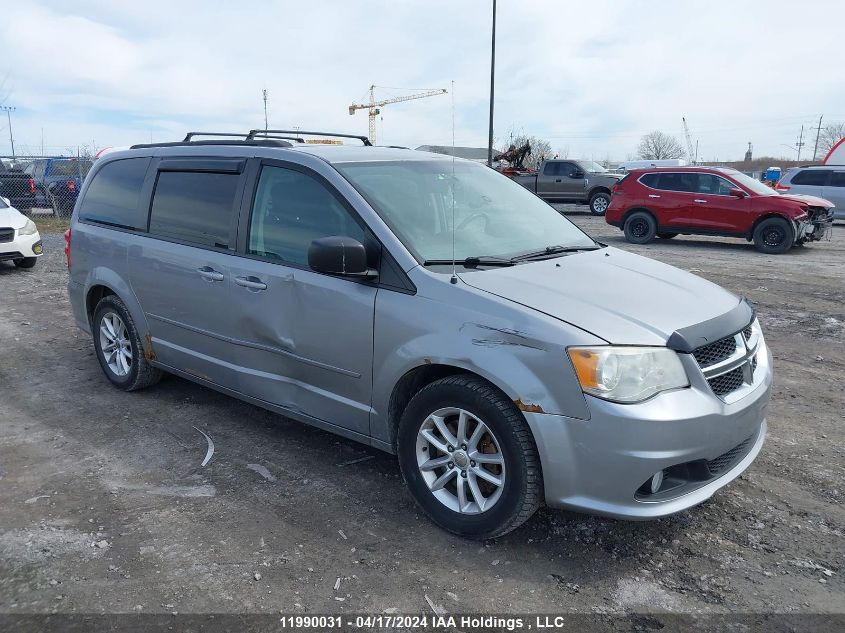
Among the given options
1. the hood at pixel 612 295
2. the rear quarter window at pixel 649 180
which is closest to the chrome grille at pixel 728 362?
the hood at pixel 612 295

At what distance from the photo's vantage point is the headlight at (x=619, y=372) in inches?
110

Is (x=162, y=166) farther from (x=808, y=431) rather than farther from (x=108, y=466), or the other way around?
(x=808, y=431)

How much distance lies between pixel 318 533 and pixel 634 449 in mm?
1525

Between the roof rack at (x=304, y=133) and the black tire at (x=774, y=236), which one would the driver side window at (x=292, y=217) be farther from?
the black tire at (x=774, y=236)

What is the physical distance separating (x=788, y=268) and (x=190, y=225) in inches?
391

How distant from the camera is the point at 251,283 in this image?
3986 millimetres

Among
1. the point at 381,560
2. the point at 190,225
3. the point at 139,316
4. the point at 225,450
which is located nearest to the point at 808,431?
the point at 381,560

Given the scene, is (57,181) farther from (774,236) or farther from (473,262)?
(473,262)

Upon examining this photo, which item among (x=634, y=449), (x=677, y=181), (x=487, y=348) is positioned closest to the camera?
(x=634, y=449)

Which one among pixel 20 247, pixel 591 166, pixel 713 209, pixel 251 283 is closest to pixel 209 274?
pixel 251 283

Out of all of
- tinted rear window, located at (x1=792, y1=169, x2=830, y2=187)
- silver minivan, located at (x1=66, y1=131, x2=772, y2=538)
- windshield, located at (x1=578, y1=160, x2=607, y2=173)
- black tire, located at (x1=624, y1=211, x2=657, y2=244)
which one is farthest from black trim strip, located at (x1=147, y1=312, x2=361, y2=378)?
windshield, located at (x1=578, y1=160, x2=607, y2=173)

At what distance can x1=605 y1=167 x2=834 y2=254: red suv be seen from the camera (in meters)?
13.4

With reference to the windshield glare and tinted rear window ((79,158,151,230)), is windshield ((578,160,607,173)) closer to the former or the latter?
the windshield glare

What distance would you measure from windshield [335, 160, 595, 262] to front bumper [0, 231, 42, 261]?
360 inches
